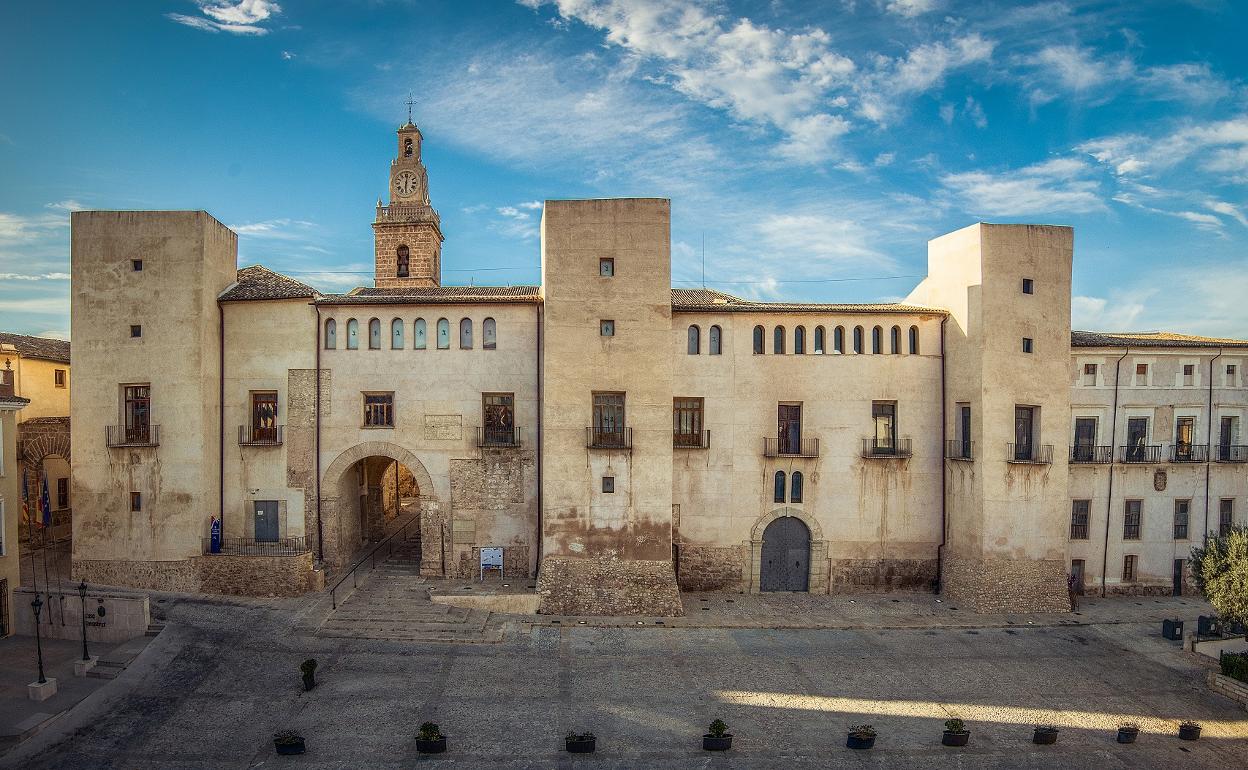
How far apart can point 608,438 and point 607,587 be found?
5116 millimetres

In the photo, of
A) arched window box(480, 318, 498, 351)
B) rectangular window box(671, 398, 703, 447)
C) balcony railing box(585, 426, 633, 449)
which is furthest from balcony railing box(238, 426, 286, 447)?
rectangular window box(671, 398, 703, 447)

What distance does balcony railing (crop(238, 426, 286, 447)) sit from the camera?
77.7 feet

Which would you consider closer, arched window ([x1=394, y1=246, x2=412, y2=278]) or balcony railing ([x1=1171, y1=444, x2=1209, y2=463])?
balcony railing ([x1=1171, y1=444, x2=1209, y2=463])

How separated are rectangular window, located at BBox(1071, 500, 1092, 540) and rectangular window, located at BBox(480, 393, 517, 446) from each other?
21728mm

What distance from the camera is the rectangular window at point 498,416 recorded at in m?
23.9

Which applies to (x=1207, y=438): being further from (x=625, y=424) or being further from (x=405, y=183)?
(x=405, y=183)

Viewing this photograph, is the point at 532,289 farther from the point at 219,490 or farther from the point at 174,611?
the point at 174,611

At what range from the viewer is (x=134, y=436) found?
22.9m

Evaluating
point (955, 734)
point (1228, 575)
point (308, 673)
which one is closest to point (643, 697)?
point (955, 734)

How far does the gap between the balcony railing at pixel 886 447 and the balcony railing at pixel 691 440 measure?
6040 millimetres

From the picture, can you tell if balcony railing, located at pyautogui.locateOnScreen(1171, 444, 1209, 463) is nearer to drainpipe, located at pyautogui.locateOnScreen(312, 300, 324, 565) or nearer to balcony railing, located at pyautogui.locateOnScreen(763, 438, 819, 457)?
balcony railing, located at pyautogui.locateOnScreen(763, 438, 819, 457)

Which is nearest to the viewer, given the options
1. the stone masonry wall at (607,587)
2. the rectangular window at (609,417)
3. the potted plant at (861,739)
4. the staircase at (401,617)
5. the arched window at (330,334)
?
the potted plant at (861,739)

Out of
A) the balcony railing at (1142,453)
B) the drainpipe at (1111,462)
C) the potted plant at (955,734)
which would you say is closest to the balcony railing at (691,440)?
the potted plant at (955,734)

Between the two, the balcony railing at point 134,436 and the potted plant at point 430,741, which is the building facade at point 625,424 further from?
the potted plant at point 430,741
